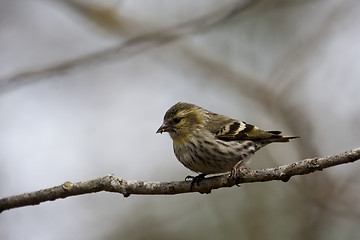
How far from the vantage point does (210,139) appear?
4.97 metres

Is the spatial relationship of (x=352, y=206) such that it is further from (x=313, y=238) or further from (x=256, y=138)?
(x=256, y=138)

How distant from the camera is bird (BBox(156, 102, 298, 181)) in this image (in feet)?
15.5

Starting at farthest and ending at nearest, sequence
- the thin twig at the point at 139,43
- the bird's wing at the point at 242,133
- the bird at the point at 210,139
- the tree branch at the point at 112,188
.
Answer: the thin twig at the point at 139,43 → the bird's wing at the point at 242,133 → the bird at the point at 210,139 → the tree branch at the point at 112,188

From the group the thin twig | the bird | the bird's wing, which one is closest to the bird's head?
the bird

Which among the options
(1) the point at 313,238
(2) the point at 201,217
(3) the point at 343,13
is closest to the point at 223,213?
(2) the point at 201,217

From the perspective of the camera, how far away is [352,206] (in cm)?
573

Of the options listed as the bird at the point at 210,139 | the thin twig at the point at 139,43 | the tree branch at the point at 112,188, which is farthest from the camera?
the thin twig at the point at 139,43

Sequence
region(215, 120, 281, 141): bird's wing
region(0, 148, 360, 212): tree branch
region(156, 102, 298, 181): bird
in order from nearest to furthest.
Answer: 1. region(0, 148, 360, 212): tree branch
2. region(156, 102, 298, 181): bird
3. region(215, 120, 281, 141): bird's wing

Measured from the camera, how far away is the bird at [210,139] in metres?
4.73

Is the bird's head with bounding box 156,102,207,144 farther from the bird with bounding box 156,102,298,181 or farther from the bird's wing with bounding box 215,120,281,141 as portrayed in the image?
the bird's wing with bounding box 215,120,281,141

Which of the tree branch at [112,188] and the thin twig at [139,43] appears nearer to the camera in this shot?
the tree branch at [112,188]

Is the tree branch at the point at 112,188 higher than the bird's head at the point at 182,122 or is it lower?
lower

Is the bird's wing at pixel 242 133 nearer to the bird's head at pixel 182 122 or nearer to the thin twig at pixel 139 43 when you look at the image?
the bird's head at pixel 182 122

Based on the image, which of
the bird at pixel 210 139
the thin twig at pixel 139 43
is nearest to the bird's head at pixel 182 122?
the bird at pixel 210 139
